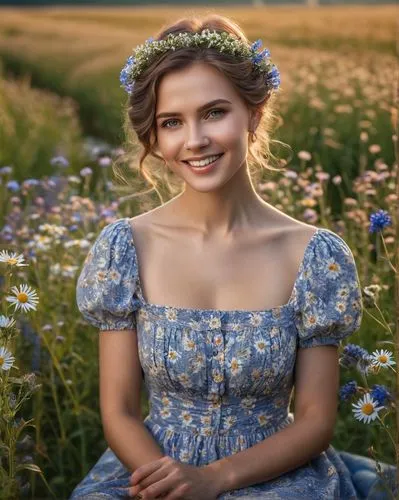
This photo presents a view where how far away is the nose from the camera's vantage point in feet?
8.05

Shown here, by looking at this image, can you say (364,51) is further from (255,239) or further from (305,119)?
(255,239)

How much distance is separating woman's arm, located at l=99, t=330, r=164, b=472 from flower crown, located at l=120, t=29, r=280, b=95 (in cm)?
67

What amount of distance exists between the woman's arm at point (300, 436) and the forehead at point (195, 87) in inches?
27.1

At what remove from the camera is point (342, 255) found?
2.61 m

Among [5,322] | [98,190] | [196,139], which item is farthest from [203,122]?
[98,190]

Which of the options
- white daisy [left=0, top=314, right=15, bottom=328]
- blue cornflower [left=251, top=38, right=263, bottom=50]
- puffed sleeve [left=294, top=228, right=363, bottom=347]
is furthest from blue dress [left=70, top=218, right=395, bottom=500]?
blue cornflower [left=251, top=38, right=263, bottom=50]

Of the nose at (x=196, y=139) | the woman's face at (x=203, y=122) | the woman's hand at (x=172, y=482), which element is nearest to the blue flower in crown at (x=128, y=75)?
the woman's face at (x=203, y=122)

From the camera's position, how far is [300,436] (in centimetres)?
251

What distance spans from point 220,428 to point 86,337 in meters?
1.30

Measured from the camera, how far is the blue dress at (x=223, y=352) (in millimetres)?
2518

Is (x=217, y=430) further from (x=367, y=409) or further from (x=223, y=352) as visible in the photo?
(x=367, y=409)

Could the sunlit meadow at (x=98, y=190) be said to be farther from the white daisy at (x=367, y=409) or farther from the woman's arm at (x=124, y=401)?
the woman's arm at (x=124, y=401)

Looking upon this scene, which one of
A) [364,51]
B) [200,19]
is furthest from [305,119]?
[200,19]

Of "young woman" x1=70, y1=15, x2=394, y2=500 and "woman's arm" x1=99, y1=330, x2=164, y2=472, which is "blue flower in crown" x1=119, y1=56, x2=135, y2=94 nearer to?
"young woman" x1=70, y1=15, x2=394, y2=500
